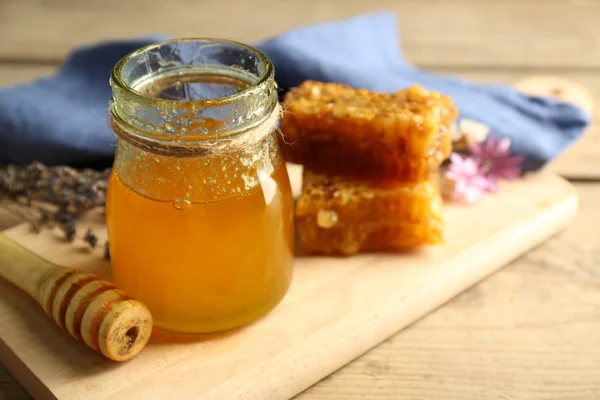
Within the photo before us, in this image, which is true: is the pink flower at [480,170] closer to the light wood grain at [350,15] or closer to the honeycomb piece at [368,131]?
the honeycomb piece at [368,131]

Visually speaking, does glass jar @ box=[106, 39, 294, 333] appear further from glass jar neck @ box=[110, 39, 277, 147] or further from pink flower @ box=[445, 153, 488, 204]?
pink flower @ box=[445, 153, 488, 204]

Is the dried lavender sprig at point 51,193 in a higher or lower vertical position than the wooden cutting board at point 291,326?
higher

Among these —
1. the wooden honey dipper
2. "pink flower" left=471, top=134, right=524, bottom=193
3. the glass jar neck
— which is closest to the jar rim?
the glass jar neck

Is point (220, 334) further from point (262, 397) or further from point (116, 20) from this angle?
point (116, 20)

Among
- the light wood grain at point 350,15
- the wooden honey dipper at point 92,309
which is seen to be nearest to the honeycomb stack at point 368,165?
the wooden honey dipper at point 92,309

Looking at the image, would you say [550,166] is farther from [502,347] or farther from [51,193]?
[51,193]

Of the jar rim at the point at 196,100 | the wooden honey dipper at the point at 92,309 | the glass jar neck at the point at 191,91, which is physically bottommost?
the wooden honey dipper at the point at 92,309

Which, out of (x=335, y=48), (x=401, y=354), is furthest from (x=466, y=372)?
(x=335, y=48)
